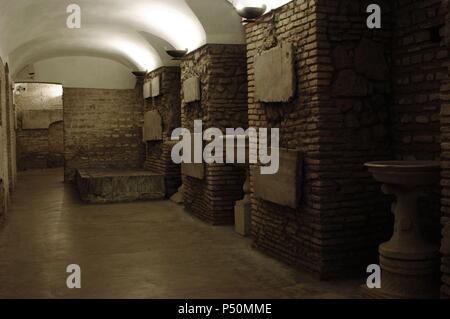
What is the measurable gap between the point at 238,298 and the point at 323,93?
6.36 ft

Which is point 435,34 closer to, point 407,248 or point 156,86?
point 407,248

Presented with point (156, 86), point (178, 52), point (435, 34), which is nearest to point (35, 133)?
point (156, 86)

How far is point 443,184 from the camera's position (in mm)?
3598

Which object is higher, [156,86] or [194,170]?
[156,86]

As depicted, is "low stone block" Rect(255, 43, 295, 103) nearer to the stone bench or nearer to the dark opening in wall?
the dark opening in wall

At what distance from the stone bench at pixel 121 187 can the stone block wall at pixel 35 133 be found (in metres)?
9.19

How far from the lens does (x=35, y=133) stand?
62.2 feet

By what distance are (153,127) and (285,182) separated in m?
6.66

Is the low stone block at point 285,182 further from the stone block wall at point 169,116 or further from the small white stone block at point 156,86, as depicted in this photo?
the small white stone block at point 156,86

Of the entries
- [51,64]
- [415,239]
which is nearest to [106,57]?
[51,64]

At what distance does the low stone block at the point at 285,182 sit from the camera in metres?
4.99

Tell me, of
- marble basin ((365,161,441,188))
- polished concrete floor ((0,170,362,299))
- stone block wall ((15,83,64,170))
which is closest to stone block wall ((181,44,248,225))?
polished concrete floor ((0,170,362,299))

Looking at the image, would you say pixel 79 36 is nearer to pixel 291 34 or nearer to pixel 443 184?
pixel 291 34

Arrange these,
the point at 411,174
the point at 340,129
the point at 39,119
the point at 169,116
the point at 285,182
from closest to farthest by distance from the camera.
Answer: the point at 411,174
the point at 340,129
the point at 285,182
the point at 169,116
the point at 39,119
